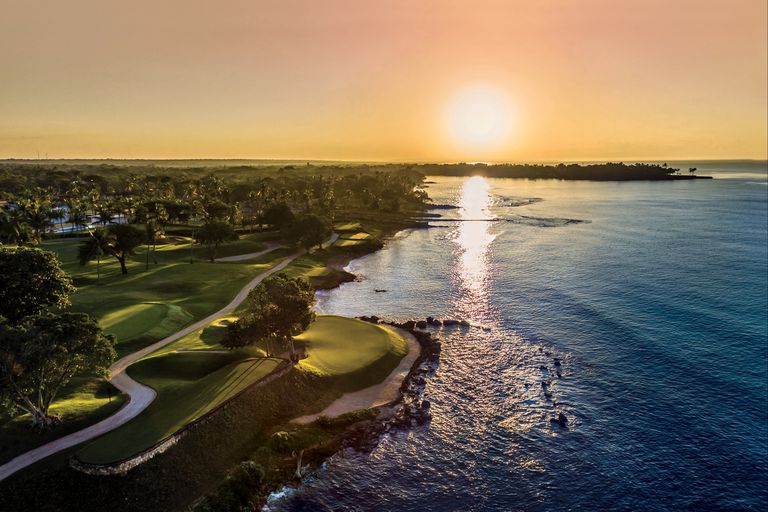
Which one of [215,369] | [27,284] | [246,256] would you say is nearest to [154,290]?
[27,284]

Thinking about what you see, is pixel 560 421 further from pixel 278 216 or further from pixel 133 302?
pixel 278 216

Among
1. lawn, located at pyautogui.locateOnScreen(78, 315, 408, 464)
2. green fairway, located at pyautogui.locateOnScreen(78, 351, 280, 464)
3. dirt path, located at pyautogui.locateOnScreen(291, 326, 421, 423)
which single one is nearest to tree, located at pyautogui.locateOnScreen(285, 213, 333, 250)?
lawn, located at pyautogui.locateOnScreen(78, 315, 408, 464)

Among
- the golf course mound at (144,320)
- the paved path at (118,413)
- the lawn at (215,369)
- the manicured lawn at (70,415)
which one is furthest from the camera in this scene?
the golf course mound at (144,320)

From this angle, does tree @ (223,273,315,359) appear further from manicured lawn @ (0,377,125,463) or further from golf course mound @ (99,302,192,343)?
golf course mound @ (99,302,192,343)

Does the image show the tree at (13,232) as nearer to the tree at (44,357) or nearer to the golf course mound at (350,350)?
the tree at (44,357)

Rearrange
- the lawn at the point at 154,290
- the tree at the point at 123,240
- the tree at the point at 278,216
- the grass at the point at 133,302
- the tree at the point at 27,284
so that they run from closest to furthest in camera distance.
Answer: the grass at the point at 133,302, the tree at the point at 27,284, the lawn at the point at 154,290, the tree at the point at 123,240, the tree at the point at 278,216

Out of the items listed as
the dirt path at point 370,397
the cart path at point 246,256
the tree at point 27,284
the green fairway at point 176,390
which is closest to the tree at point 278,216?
the cart path at point 246,256
